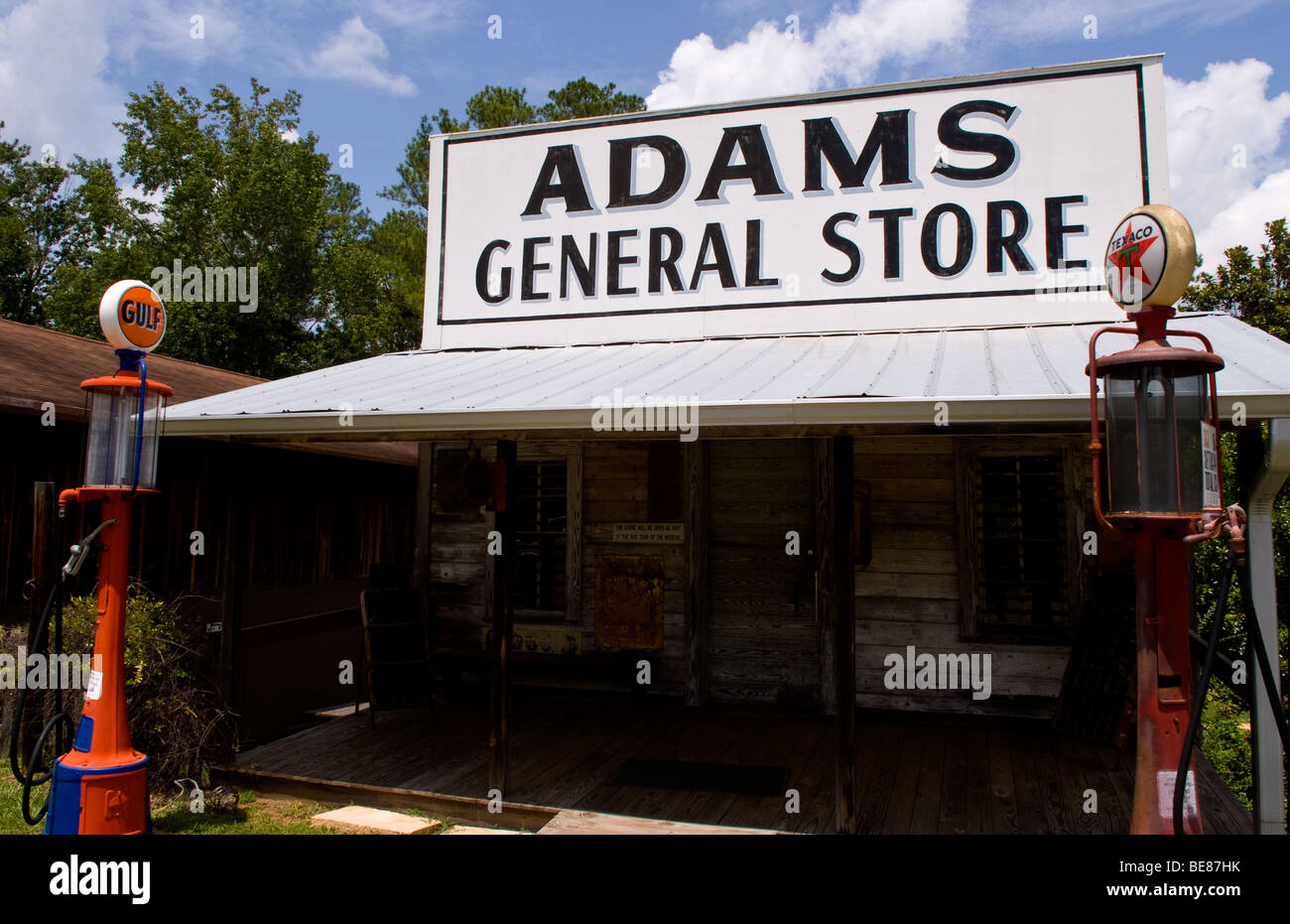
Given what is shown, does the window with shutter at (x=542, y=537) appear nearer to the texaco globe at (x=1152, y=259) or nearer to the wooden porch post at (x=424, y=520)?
the wooden porch post at (x=424, y=520)

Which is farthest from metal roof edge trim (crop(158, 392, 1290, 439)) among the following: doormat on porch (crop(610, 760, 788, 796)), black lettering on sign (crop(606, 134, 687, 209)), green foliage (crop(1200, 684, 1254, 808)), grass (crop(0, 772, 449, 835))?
green foliage (crop(1200, 684, 1254, 808))

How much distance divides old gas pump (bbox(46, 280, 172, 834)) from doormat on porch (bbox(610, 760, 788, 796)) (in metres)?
2.84

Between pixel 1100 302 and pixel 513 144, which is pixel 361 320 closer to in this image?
pixel 513 144

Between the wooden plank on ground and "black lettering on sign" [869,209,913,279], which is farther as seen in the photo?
"black lettering on sign" [869,209,913,279]

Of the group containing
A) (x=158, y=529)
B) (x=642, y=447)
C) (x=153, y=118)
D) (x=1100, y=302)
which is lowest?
(x=158, y=529)

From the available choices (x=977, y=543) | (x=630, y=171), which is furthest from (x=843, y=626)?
(x=630, y=171)

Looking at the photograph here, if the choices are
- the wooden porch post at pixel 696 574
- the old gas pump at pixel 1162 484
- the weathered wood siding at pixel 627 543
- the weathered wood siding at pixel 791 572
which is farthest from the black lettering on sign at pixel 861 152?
the old gas pump at pixel 1162 484

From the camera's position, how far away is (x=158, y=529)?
8297mm

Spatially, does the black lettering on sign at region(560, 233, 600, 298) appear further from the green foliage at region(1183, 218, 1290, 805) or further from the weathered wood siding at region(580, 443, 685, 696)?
the green foliage at region(1183, 218, 1290, 805)

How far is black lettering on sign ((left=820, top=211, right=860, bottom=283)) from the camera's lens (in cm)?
675

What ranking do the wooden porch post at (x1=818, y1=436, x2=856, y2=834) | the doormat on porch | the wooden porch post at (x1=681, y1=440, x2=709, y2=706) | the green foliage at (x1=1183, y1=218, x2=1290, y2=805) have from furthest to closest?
the green foliage at (x1=1183, y1=218, x2=1290, y2=805), the wooden porch post at (x1=681, y1=440, x2=709, y2=706), the doormat on porch, the wooden porch post at (x1=818, y1=436, x2=856, y2=834)
